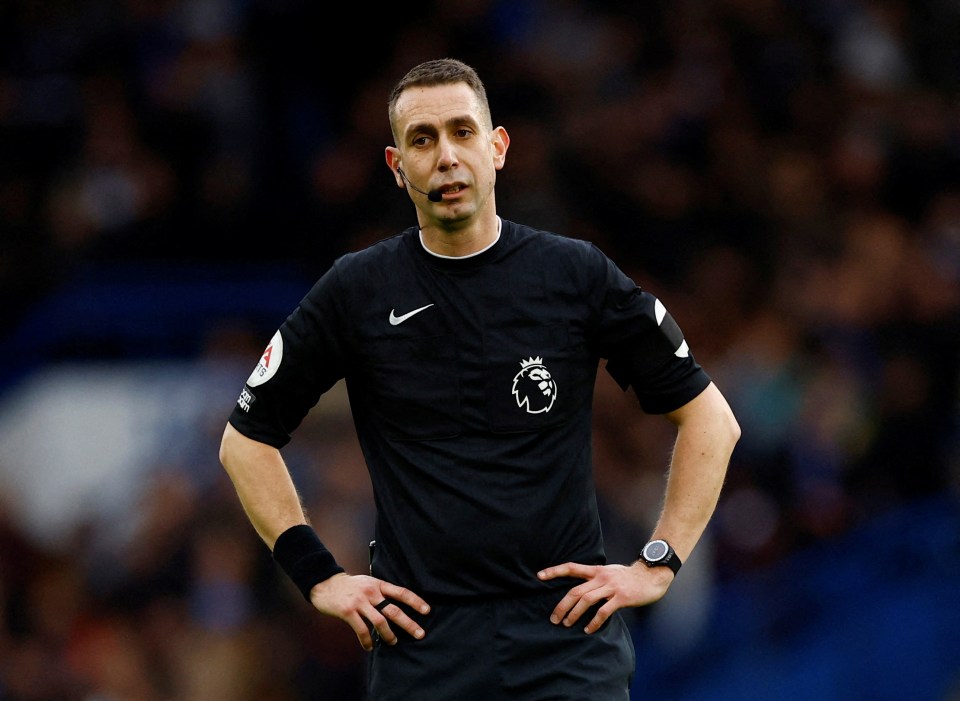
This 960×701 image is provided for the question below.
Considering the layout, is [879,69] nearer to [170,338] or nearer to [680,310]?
[680,310]

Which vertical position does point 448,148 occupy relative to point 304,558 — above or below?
above

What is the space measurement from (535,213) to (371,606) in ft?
20.0

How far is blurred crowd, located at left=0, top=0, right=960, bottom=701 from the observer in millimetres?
9070

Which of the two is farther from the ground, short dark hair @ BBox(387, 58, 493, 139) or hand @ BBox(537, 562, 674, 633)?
short dark hair @ BBox(387, 58, 493, 139)

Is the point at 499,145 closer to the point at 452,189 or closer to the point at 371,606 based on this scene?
Answer: the point at 452,189

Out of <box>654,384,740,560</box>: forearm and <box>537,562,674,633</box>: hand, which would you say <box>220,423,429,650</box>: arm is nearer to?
<box>537,562,674,633</box>: hand

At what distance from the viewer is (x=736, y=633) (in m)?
8.68

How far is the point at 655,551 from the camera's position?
468cm

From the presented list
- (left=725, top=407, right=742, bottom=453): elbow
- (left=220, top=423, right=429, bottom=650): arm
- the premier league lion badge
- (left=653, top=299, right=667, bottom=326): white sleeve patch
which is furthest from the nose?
(left=725, top=407, right=742, bottom=453): elbow

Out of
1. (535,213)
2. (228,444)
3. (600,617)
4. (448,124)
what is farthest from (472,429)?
(535,213)

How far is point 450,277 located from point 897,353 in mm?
5112

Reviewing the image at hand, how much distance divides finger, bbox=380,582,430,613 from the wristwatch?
2.14 feet

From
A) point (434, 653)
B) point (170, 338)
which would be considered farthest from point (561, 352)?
point (170, 338)

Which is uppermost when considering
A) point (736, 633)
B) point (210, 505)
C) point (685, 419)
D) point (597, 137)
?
point (597, 137)
